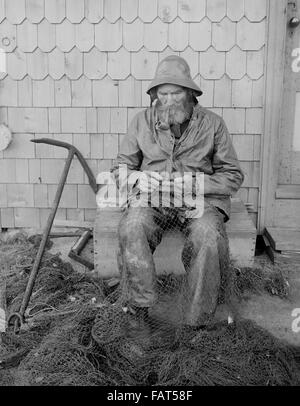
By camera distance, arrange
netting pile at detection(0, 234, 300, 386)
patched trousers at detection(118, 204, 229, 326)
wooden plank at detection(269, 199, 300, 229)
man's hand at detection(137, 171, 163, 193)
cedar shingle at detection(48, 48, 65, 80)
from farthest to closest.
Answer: wooden plank at detection(269, 199, 300, 229)
cedar shingle at detection(48, 48, 65, 80)
man's hand at detection(137, 171, 163, 193)
patched trousers at detection(118, 204, 229, 326)
netting pile at detection(0, 234, 300, 386)

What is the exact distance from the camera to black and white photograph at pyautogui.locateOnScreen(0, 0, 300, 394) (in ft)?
7.86

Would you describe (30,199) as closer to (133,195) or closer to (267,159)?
(133,195)

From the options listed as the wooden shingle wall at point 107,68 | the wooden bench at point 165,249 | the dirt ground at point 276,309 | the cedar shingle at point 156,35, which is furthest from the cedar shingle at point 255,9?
the dirt ground at point 276,309

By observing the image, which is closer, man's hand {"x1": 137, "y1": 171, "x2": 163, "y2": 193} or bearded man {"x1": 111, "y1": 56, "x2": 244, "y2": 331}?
bearded man {"x1": 111, "y1": 56, "x2": 244, "y2": 331}

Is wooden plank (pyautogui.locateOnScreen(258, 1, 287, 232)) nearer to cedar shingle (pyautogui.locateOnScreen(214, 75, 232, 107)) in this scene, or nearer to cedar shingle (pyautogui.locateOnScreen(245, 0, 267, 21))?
cedar shingle (pyautogui.locateOnScreen(245, 0, 267, 21))

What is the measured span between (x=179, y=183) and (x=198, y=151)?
0.27 m

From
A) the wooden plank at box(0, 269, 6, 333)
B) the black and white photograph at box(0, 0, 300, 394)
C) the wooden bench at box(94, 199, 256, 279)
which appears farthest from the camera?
the wooden bench at box(94, 199, 256, 279)

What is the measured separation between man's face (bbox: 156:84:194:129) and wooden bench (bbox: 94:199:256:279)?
0.75 meters

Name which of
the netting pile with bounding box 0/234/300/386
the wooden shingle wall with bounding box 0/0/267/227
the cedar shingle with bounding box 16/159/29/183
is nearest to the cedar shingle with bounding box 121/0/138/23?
the wooden shingle wall with bounding box 0/0/267/227

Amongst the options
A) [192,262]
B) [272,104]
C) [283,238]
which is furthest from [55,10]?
[283,238]

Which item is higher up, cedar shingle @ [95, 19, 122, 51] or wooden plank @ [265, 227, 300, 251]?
cedar shingle @ [95, 19, 122, 51]

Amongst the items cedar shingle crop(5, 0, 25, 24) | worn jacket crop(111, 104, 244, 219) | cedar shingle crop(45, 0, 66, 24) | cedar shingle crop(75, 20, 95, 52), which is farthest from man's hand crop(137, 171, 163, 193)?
cedar shingle crop(5, 0, 25, 24)

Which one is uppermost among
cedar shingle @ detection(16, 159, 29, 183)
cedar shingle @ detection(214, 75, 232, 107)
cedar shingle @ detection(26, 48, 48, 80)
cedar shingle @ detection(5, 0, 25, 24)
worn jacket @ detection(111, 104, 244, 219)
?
cedar shingle @ detection(5, 0, 25, 24)

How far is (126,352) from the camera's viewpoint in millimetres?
2422
